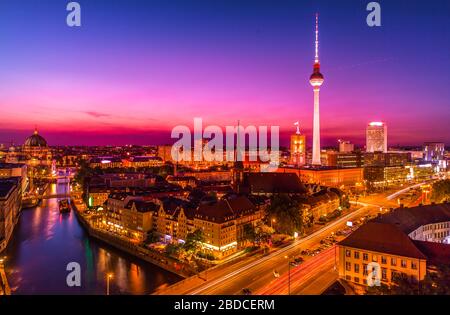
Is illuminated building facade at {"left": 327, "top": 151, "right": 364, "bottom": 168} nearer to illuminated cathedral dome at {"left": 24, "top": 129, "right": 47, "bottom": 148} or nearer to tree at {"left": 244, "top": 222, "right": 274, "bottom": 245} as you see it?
tree at {"left": 244, "top": 222, "right": 274, "bottom": 245}

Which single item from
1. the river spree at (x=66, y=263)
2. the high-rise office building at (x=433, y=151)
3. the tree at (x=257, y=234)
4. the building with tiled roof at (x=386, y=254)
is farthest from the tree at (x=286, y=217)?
the high-rise office building at (x=433, y=151)

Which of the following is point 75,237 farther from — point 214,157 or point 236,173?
point 214,157

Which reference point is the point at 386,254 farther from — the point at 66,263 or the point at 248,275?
the point at 66,263

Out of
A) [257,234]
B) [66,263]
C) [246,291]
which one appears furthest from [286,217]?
[66,263]

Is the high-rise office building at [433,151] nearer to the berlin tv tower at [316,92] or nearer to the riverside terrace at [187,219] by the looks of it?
the berlin tv tower at [316,92]

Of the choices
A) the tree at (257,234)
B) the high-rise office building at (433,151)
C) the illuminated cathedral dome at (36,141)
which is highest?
the illuminated cathedral dome at (36,141)
